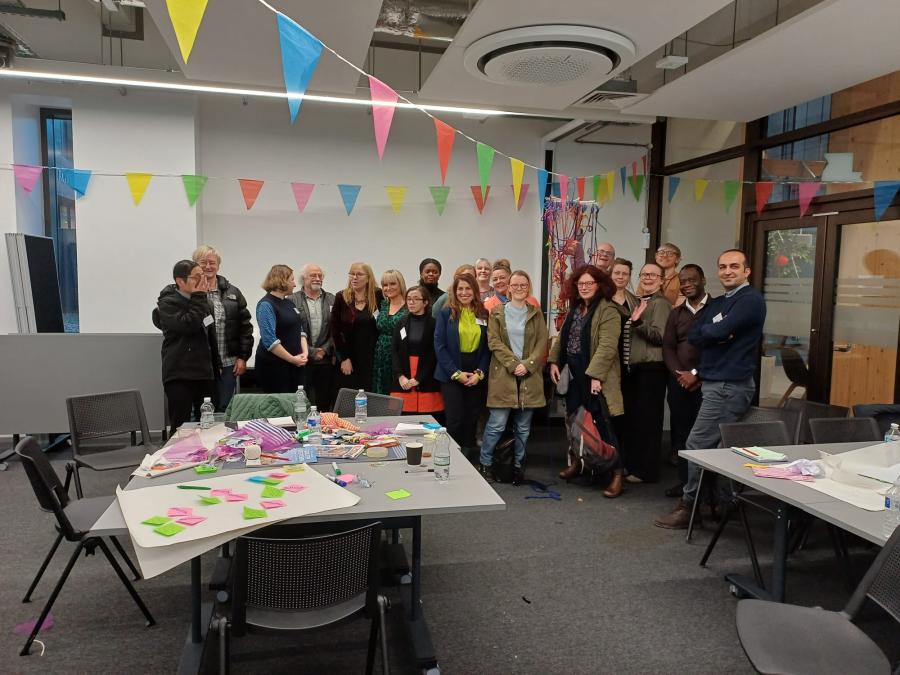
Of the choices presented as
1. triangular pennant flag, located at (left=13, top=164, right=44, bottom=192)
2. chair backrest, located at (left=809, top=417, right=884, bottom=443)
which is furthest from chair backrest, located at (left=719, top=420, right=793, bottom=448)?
triangular pennant flag, located at (left=13, top=164, right=44, bottom=192)

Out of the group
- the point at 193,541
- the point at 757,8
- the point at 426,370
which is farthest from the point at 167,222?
the point at 757,8

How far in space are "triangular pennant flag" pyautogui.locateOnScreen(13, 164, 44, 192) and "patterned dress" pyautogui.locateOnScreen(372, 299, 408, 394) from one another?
10.3ft

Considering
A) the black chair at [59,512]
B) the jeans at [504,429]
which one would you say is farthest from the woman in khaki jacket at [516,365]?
the black chair at [59,512]

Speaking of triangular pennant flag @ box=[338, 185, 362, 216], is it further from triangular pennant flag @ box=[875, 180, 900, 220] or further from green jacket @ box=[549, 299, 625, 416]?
triangular pennant flag @ box=[875, 180, 900, 220]

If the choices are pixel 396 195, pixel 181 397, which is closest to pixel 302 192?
pixel 396 195

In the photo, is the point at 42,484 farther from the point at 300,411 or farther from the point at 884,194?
the point at 884,194

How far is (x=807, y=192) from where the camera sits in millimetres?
4629

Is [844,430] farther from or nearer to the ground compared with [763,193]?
nearer to the ground

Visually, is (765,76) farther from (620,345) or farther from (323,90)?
(323,90)

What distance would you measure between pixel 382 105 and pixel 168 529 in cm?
225

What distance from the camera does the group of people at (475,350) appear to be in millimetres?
4176

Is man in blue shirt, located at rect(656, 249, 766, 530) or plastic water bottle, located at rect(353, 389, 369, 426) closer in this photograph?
plastic water bottle, located at rect(353, 389, 369, 426)

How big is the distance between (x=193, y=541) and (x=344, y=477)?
2.16 feet

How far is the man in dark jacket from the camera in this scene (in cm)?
377
